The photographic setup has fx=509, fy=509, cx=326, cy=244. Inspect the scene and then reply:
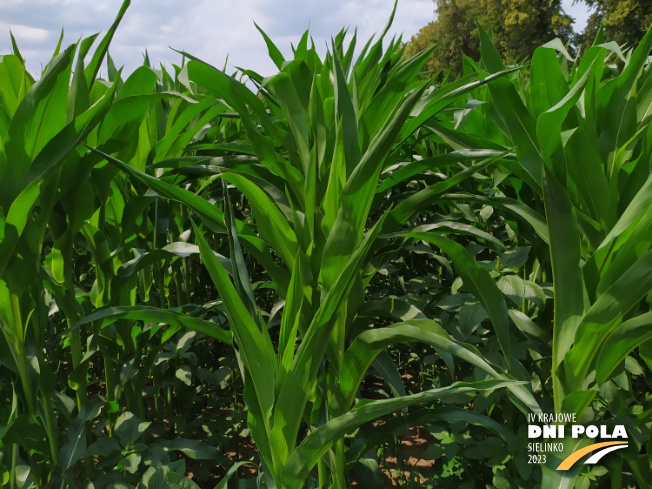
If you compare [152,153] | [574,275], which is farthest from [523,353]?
[152,153]

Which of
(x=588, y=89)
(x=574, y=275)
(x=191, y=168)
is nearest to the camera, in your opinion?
(x=574, y=275)

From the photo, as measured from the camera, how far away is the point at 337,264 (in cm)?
111

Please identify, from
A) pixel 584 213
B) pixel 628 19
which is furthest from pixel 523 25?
pixel 584 213

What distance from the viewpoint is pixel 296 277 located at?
107 centimetres

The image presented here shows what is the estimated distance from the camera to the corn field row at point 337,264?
1060 millimetres

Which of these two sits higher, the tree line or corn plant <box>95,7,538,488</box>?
the tree line

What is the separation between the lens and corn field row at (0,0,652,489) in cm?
106

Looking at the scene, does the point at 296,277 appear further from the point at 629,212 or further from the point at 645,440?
the point at 645,440

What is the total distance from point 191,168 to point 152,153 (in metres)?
0.34

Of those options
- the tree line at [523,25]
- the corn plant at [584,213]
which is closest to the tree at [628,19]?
the tree line at [523,25]

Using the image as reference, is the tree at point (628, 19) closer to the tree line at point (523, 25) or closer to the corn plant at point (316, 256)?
the tree line at point (523, 25)

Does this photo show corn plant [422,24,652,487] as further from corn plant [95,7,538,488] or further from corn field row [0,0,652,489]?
corn plant [95,7,538,488]

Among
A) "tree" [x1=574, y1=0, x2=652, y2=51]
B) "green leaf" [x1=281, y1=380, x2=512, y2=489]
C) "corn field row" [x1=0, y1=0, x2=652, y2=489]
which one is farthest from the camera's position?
"tree" [x1=574, y1=0, x2=652, y2=51]

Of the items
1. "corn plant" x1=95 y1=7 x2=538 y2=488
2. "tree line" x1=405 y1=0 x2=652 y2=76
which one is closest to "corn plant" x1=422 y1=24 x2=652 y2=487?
"corn plant" x1=95 y1=7 x2=538 y2=488
